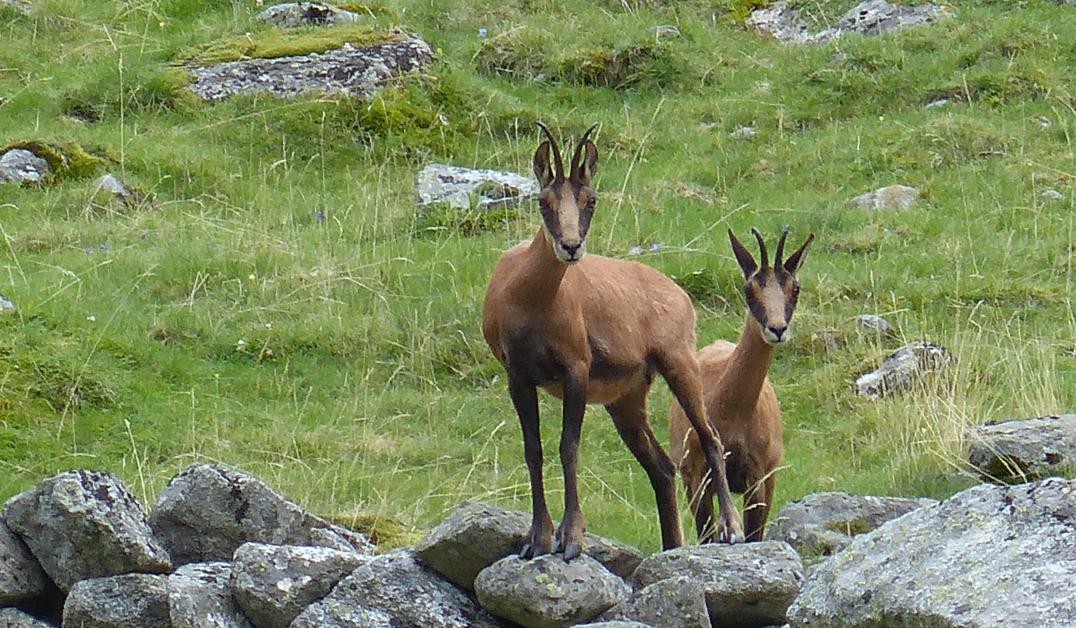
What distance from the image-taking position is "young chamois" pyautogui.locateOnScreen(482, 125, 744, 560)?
7.02 m

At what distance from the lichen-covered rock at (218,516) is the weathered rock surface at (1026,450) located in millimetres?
3213

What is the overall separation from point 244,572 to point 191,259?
5728 mm

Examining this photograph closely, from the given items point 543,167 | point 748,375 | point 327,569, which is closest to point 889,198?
point 748,375

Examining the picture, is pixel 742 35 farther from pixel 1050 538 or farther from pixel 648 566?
pixel 1050 538

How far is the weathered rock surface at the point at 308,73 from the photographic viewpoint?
52.9ft

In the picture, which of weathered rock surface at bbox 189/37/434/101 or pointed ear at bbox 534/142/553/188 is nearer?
pointed ear at bbox 534/142/553/188

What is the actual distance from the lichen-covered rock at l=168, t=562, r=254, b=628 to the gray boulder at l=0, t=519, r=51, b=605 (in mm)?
579

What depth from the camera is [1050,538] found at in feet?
18.7

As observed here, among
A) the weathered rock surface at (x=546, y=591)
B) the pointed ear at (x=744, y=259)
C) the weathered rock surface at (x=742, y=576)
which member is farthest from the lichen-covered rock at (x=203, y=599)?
the pointed ear at (x=744, y=259)

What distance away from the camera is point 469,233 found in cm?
1376

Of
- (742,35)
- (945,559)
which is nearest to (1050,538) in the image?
(945,559)

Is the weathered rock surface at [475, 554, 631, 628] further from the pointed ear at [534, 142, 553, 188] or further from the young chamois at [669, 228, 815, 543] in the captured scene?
the young chamois at [669, 228, 815, 543]

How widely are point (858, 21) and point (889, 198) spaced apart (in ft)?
14.8

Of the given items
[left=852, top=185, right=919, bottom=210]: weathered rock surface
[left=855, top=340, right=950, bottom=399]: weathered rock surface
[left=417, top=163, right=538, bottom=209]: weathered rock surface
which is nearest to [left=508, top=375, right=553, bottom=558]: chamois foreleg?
[left=855, top=340, right=950, bottom=399]: weathered rock surface
